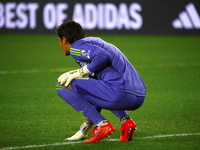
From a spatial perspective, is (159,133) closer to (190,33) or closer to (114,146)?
(114,146)

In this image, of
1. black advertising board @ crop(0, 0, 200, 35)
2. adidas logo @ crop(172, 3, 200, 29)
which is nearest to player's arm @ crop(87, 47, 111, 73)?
black advertising board @ crop(0, 0, 200, 35)

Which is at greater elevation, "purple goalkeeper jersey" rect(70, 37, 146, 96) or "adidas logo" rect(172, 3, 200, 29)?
"purple goalkeeper jersey" rect(70, 37, 146, 96)

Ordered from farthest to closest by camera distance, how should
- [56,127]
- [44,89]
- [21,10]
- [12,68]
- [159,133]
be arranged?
[21,10] < [12,68] < [44,89] < [56,127] < [159,133]

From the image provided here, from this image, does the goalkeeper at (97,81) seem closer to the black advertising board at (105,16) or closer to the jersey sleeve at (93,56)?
the jersey sleeve at (93,56)

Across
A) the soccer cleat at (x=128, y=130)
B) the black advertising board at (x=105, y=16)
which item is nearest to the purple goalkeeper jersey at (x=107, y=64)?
the soccer cleat at (x=128, y=130)

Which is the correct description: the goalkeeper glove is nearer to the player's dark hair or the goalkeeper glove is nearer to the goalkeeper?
the goalkeeper

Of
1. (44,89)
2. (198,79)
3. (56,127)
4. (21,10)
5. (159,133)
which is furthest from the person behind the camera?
(21,10)

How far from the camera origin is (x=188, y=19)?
18641 mm

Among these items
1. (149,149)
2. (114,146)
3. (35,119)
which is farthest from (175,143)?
(35,119)

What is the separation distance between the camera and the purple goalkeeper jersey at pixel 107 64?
14.0ft

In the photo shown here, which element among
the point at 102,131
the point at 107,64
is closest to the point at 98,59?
the point at 107,64

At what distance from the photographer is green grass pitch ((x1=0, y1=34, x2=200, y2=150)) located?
15.2ft

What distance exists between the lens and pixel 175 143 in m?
4.52

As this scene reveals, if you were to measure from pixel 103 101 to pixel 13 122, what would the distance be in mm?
1710
